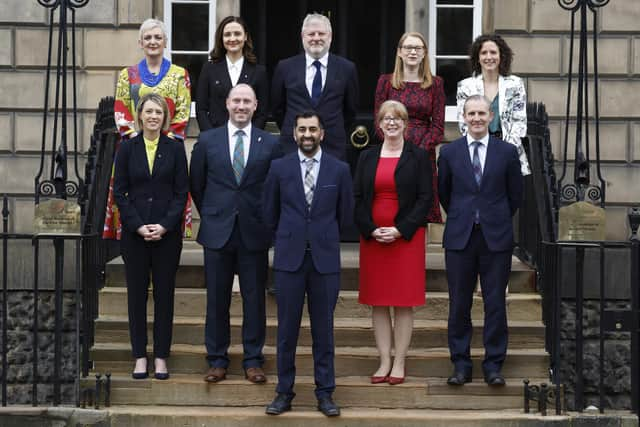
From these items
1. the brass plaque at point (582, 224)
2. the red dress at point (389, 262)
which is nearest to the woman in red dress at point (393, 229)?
the red dress at point (389, 262)

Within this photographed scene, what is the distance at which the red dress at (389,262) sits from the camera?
9305mm

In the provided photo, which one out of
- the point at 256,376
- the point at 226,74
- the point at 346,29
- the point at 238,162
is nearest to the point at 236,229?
the point at 238,162

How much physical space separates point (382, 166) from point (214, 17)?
4517 mm

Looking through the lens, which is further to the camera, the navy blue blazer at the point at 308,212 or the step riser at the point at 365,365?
the step riser at the point at 365,365

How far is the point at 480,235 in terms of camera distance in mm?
9344

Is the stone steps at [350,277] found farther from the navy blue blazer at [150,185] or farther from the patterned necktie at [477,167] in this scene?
the patterned necktie at [477,167]

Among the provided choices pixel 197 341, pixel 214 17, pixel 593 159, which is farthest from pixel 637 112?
pixel 197 341

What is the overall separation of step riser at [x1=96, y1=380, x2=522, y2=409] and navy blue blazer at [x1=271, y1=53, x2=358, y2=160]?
5.64 feet

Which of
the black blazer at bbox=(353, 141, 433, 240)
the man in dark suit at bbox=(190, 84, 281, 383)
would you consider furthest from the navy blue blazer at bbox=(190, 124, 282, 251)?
the black blazer at bbox=(353, 141, 433, 240)

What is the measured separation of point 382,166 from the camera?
369 inches

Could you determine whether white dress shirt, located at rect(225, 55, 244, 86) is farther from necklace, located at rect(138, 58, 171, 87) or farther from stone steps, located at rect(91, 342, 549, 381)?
stone steps, located at rect(91, 342, 549, 381)

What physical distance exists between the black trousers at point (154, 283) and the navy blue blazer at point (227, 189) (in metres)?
0.27

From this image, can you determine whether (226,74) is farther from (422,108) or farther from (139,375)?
(139,375)

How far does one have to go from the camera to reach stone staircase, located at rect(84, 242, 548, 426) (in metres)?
9.10
